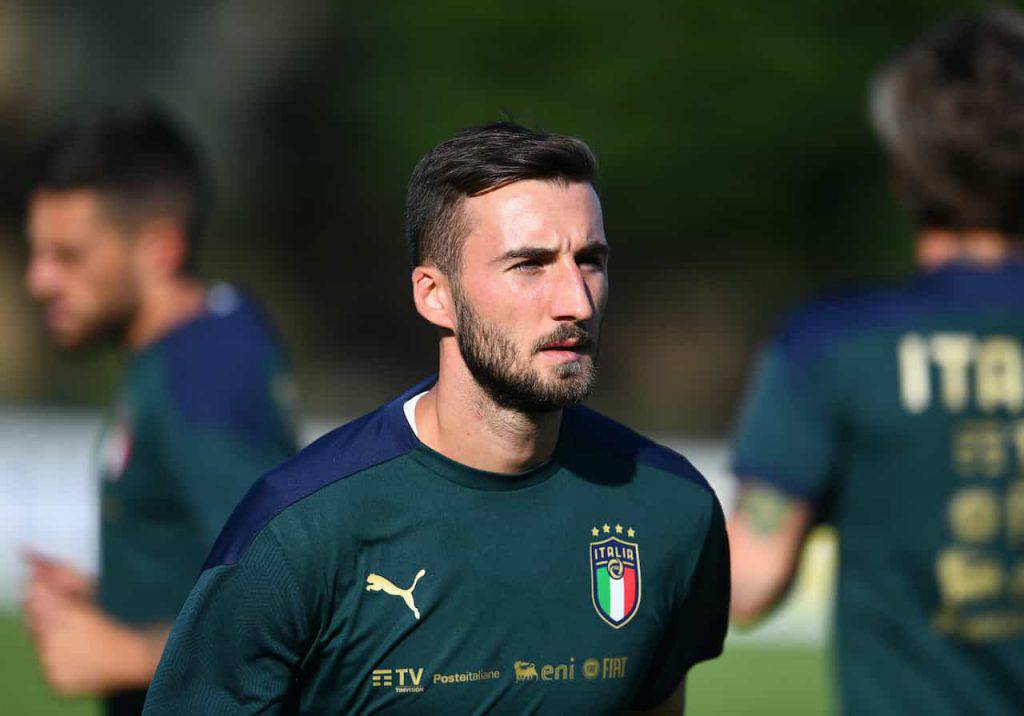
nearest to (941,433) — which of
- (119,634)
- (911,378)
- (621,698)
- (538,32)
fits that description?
(911,378)

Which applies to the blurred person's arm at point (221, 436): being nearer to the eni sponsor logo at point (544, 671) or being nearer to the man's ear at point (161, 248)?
the man's ear at point (161, 248)

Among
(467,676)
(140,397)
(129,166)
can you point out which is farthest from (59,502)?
(467,676)

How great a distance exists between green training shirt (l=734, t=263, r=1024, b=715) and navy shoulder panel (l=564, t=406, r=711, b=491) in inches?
23.1

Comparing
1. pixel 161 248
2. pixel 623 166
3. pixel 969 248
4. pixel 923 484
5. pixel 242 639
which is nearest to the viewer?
pixel 242 639

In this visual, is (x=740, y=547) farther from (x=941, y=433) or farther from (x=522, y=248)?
(x=522, y=248)

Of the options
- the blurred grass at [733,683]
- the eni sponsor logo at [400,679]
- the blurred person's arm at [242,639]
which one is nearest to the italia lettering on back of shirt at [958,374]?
the eni sponsor logo at [400,679]

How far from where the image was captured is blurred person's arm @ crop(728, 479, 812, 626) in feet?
13.5

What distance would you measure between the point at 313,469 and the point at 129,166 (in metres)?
2.37

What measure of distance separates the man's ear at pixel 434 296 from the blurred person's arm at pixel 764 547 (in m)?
1.07

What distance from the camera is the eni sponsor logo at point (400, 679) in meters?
3.28

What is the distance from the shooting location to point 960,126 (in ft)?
13.5

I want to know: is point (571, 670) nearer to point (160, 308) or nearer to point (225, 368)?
point (225, 368)

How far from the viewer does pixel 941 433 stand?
160 inches

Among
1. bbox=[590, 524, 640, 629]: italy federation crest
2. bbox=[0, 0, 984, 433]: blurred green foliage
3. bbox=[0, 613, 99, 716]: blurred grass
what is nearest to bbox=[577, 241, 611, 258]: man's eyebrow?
bbox=[590, 524, 640, 629]: italy federation crest
